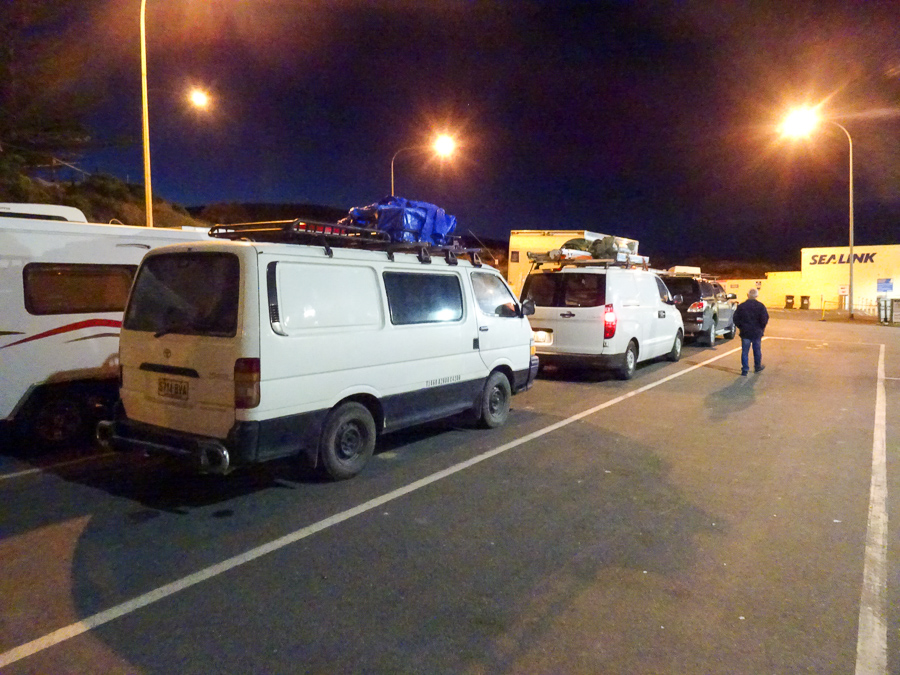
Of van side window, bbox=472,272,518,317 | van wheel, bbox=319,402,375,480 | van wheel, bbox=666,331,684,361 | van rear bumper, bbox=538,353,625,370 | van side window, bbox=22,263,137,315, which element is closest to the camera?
van wheel, bbox=319,402,375,480

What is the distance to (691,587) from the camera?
3.82m

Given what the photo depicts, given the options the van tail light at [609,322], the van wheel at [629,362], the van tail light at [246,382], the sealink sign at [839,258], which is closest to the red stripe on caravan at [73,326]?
the van tail light at [246,382]

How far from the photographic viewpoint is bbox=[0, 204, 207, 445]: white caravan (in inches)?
252

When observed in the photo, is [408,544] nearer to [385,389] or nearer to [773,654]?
[385,389]

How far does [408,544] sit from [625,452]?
10.5 feet

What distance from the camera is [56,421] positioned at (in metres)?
6.82

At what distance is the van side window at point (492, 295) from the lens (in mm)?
7383

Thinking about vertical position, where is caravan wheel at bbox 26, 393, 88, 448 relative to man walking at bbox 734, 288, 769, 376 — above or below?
below

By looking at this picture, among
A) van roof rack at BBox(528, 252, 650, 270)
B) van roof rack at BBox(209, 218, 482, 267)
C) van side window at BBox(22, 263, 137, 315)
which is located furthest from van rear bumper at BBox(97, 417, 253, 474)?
van roof rack at BBox(528, 252, 650, 270)

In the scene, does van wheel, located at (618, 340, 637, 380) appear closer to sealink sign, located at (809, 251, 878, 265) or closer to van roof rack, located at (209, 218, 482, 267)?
van roof rack, located at (209, 218, 482, 267)

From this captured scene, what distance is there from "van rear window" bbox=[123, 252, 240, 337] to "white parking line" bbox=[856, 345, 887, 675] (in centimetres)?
422

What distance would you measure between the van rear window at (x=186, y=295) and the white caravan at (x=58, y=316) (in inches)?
67.7

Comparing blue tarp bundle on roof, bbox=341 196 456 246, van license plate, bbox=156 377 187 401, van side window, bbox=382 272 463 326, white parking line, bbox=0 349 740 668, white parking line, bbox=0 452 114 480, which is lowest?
white parking line, bbox=0 349 740 668

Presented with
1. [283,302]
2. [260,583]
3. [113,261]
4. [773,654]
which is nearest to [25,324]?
[113,261]
